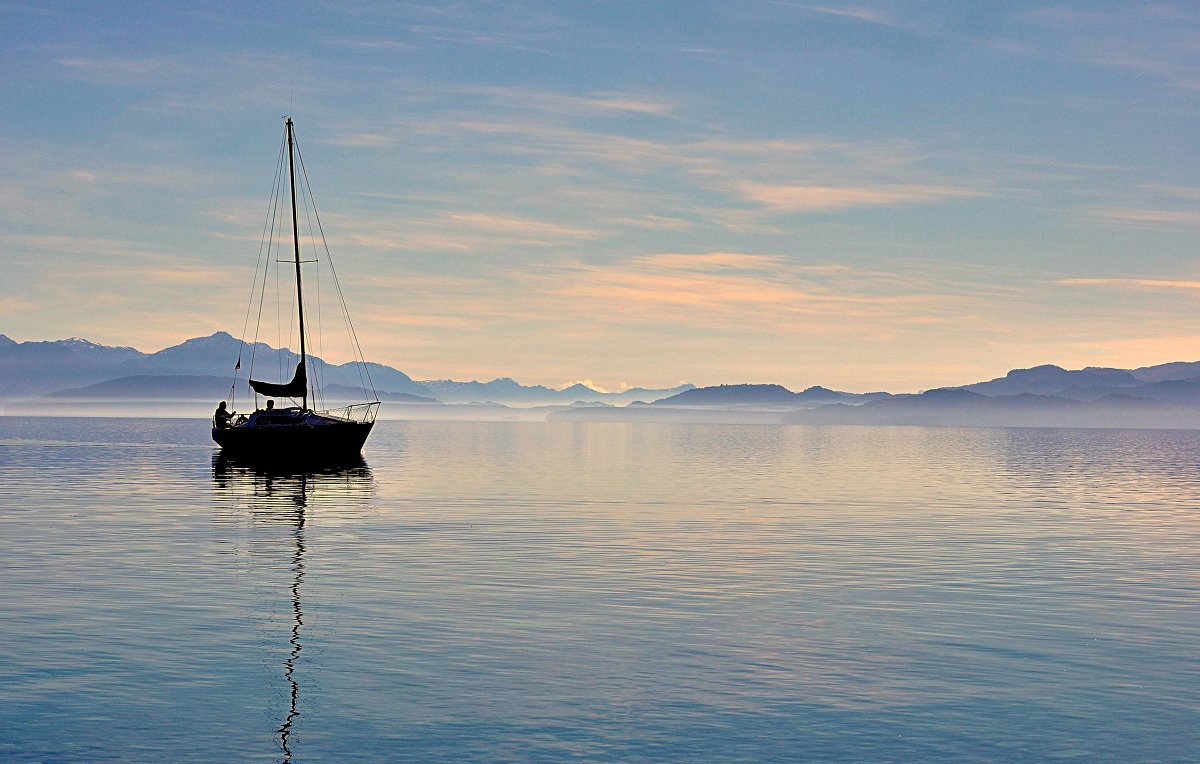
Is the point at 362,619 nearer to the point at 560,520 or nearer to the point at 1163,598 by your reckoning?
the point at 1163,598

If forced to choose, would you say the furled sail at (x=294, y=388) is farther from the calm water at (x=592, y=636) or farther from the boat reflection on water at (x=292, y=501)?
the calm water at (x=592, y=636)

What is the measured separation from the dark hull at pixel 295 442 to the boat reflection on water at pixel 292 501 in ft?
3.47

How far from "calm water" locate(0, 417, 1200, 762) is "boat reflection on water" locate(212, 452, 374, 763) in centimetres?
25

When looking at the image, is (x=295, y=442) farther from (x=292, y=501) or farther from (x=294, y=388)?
(x=292, y=501)

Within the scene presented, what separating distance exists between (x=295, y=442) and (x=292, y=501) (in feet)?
110

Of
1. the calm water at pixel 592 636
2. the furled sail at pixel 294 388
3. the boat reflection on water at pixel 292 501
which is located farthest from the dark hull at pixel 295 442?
the calm water at pixel 592 636

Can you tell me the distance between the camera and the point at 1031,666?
23641 millimetres

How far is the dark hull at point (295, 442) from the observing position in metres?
97.2

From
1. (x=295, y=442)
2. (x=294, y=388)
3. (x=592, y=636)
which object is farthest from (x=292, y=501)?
(x=592, y=636)

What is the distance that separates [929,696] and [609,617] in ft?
29.4

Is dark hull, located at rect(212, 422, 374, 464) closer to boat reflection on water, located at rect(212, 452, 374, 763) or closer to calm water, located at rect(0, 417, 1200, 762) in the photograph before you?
boat reflection on water, located at rect(212, 452, 374, 763)

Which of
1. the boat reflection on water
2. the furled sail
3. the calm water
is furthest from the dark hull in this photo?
A: the calm water

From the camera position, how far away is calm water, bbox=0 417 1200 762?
61.2ft

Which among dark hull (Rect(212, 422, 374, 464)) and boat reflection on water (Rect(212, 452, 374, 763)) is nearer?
boat reflection on water (Rect(212, 452, 374, 763))
